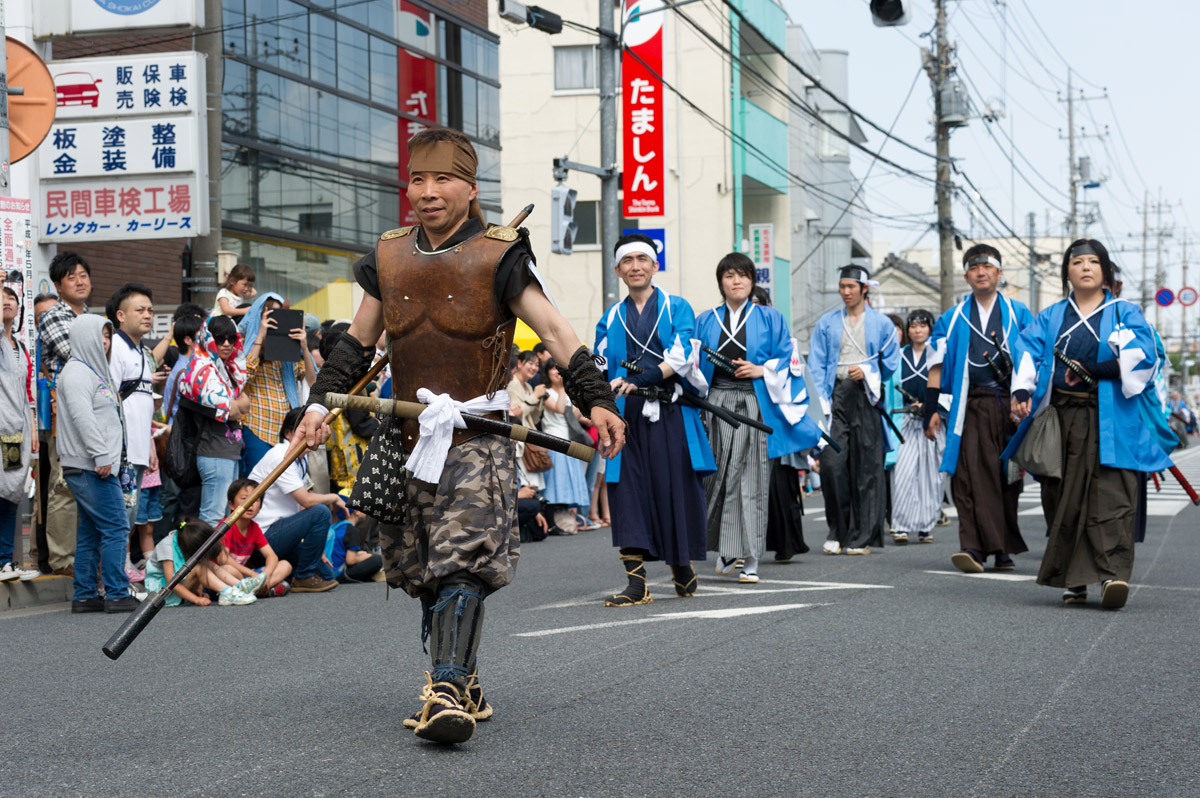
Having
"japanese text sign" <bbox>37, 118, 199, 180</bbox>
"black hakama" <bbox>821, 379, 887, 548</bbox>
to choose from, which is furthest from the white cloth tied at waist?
"japanese text sign" <bbox>37, 118, 199, 180</bbox>

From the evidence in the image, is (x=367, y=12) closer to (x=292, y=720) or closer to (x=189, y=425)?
(x=189, y=425)

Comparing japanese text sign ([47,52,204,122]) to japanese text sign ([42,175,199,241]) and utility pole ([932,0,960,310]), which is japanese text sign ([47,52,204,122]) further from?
utility pole ([932,0,960,310])

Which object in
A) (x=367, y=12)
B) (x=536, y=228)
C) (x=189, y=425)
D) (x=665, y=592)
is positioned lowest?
(x=665, y=592)

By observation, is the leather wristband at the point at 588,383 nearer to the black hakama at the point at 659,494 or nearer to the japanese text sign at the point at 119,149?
the black hakama at the point at 659,494

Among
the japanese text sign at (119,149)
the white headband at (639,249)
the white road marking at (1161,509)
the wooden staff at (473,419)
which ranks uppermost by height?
the japanese text sign at (119,149)

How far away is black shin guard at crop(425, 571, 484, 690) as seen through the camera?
4254 mm

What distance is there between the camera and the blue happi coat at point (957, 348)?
9.32 m

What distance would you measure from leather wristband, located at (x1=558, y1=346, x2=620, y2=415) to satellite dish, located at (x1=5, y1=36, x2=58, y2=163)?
18.6 feet

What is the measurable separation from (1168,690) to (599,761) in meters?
2.37

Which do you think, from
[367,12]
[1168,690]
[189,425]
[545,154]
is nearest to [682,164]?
[545,154]

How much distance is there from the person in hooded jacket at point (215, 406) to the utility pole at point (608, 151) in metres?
8.10

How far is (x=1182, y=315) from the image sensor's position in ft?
282

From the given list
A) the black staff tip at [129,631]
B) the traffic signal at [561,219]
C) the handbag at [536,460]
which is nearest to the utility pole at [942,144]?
the traffic signal at [561,219]

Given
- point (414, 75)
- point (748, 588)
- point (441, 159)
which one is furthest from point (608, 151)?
point (441, 159)
